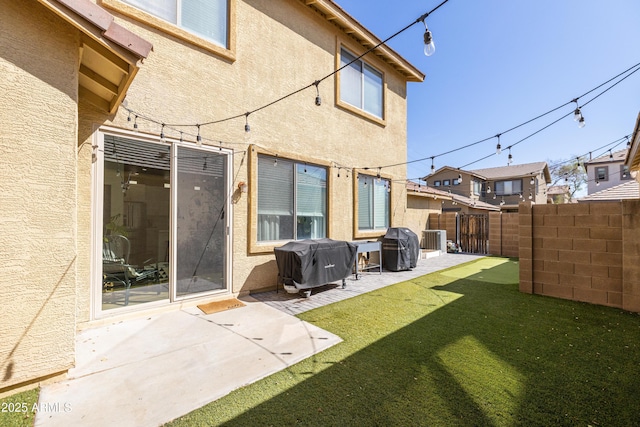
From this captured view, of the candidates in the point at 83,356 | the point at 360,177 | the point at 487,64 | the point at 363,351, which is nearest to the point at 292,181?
the point at 360,177

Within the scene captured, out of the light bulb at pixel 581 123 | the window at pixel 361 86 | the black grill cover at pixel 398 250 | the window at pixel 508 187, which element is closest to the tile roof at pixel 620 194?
the light bulb at pixel 581 123

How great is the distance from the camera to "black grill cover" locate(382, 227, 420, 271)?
8.17 meters

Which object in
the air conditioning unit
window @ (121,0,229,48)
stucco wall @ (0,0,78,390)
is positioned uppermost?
window @ (121,0,229,48)

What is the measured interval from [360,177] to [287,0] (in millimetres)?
4862

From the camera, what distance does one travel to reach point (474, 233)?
12961mm

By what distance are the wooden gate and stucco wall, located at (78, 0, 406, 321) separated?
7235 mm

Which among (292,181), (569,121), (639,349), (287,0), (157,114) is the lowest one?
(639,349)

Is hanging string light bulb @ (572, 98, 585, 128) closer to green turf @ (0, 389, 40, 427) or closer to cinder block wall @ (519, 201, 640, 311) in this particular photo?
cinder block wall @ (519, 201, 640, 311)

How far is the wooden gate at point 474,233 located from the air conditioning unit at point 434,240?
144 centimetres

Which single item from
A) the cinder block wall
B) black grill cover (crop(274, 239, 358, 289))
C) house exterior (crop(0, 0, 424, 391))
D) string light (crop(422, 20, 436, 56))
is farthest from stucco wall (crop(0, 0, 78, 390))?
the cinder block wall

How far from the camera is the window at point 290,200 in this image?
19.4ft

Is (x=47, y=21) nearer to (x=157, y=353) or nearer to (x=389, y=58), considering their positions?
(x=157, y=353)

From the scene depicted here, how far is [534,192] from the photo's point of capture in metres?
27.8

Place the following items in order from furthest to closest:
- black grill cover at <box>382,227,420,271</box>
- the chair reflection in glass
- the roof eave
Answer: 1. black grill cover at <box>382,227,420,271</box>
2. the roof eave
3. the chair reflection in glass
